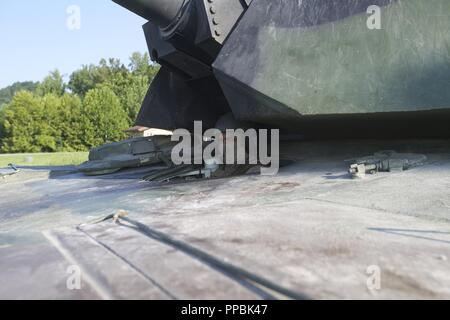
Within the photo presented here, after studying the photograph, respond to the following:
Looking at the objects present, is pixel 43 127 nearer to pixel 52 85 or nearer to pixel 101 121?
pixel 101 121

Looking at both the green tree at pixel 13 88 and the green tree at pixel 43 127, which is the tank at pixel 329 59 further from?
the green tree at pixel 13 88

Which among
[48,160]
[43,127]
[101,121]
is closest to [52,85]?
[43,127]

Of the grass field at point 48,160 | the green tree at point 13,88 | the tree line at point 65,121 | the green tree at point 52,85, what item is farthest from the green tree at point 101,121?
the green tree at point 13,88

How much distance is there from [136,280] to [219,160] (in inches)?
125

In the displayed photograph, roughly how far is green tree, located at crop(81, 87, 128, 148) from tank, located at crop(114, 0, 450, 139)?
27.4m

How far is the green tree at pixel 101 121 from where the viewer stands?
104ft

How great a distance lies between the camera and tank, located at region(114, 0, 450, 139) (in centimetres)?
386

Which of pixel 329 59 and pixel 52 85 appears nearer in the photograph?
pixel 329 59

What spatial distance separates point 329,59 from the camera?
409cm

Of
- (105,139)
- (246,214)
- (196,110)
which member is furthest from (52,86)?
(246,214)

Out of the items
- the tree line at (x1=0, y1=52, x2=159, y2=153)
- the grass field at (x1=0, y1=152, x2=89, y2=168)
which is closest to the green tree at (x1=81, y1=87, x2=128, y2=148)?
the tree line at (x1=0, y1=52, x2=159, y2=153)

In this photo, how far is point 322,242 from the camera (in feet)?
6.38

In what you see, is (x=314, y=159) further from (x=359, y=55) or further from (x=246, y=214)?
(x=246, y=214)

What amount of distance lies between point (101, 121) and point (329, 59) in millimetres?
28802
